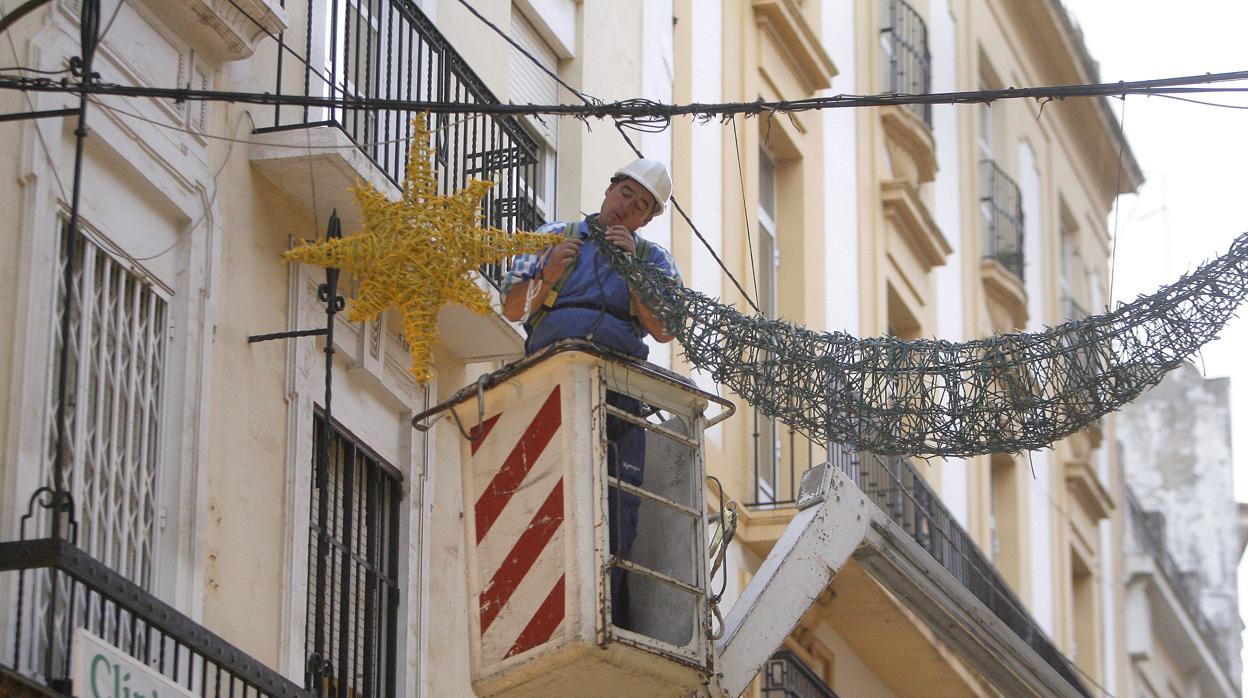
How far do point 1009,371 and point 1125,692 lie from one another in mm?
18909

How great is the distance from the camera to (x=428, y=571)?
36.4 feet

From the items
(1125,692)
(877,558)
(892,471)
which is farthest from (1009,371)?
(1125,692)

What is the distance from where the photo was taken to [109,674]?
764 centimetres

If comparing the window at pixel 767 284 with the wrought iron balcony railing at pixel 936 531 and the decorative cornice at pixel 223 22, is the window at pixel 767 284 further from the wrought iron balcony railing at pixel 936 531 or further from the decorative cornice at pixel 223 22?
the decorative cornice at pixel 223 22

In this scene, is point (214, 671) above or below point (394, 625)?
below

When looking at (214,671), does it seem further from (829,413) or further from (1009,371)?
(1009,371)

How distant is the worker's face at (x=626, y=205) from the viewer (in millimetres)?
8820

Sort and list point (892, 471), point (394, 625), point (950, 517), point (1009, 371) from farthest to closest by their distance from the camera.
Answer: point (950, 517), point (892, 471), point (394, 625), point (1009, 371)

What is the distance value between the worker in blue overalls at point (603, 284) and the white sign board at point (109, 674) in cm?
178

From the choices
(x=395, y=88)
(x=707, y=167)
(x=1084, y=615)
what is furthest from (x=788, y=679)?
(x=1084, y=615)

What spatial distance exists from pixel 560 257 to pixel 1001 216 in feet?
52.6

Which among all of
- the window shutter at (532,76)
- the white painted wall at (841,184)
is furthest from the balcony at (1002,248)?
the window shutter at (532,76)

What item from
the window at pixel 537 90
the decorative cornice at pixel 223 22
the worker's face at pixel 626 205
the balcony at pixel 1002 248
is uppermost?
the balcony at pixel 1002 248

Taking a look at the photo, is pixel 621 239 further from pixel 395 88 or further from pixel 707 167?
pixel 707 167
